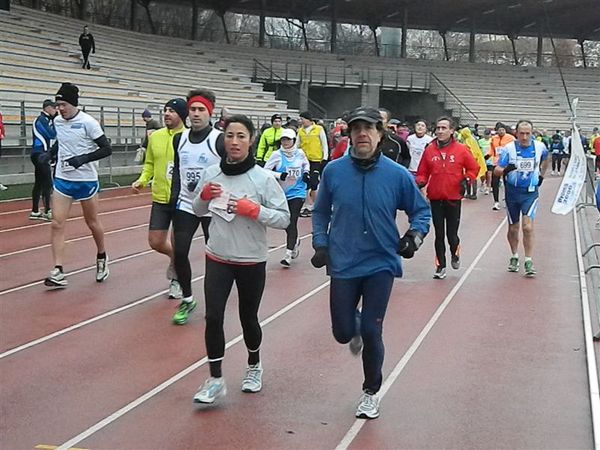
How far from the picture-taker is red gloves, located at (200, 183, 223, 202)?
19.1 feet

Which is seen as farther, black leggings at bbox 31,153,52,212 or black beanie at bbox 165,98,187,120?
black leggings at bbox 31,153,52,212

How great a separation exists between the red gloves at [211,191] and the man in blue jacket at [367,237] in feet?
2.34

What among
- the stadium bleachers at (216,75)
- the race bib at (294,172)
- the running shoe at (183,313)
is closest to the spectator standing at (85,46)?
the stadium bleachers at (216,75)

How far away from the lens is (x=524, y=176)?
11039mm

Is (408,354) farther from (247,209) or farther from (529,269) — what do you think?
(529,269)

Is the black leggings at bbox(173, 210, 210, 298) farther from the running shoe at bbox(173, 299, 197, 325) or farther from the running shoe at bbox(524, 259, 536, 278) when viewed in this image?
the running shoe at bbox(524, 259, 536, 278)

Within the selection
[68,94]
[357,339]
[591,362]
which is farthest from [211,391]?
[68,94]

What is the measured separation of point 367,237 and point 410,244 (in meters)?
0.27

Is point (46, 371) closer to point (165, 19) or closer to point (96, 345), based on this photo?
point (96, 345)

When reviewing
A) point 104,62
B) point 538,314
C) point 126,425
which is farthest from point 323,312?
point 104,62

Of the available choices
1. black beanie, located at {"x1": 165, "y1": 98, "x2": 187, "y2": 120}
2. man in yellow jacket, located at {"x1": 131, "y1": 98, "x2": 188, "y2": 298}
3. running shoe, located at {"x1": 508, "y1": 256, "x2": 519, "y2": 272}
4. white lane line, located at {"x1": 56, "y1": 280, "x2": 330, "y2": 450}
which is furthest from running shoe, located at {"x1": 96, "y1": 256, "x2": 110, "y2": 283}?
running shoe, located at {"x1": 508, "y1": 256, "x2": 519, "y2": 272}

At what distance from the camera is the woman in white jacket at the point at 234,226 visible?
578 centimetres

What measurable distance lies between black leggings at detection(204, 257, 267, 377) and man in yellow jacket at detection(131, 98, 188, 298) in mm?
2705

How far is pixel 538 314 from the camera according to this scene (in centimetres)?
903
